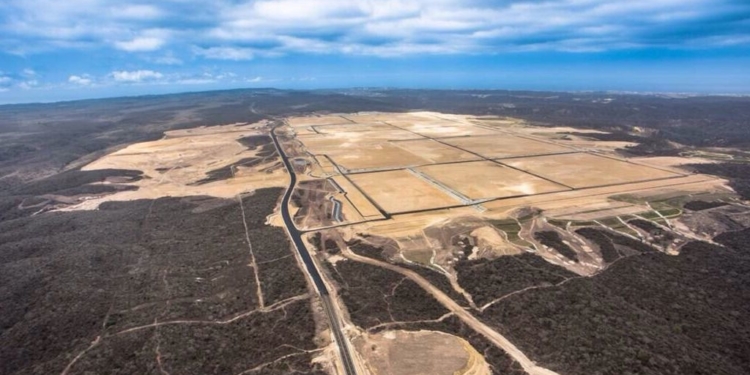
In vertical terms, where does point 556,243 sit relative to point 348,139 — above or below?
below

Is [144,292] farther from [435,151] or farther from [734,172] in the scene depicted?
[734,172]

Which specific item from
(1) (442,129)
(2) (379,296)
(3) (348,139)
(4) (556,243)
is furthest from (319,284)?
(1) (442,129)

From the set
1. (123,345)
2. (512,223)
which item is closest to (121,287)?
(123,345)

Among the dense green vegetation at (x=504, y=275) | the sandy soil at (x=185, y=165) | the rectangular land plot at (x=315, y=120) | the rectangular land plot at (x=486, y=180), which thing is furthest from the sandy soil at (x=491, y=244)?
the rectangular land plot at (x=315, y=120)

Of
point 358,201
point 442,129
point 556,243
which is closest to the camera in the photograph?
point 556,243

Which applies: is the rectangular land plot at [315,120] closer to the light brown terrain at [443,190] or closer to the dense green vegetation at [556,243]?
the light brown terrain at [443,190]

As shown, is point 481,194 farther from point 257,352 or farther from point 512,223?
point 257,352
